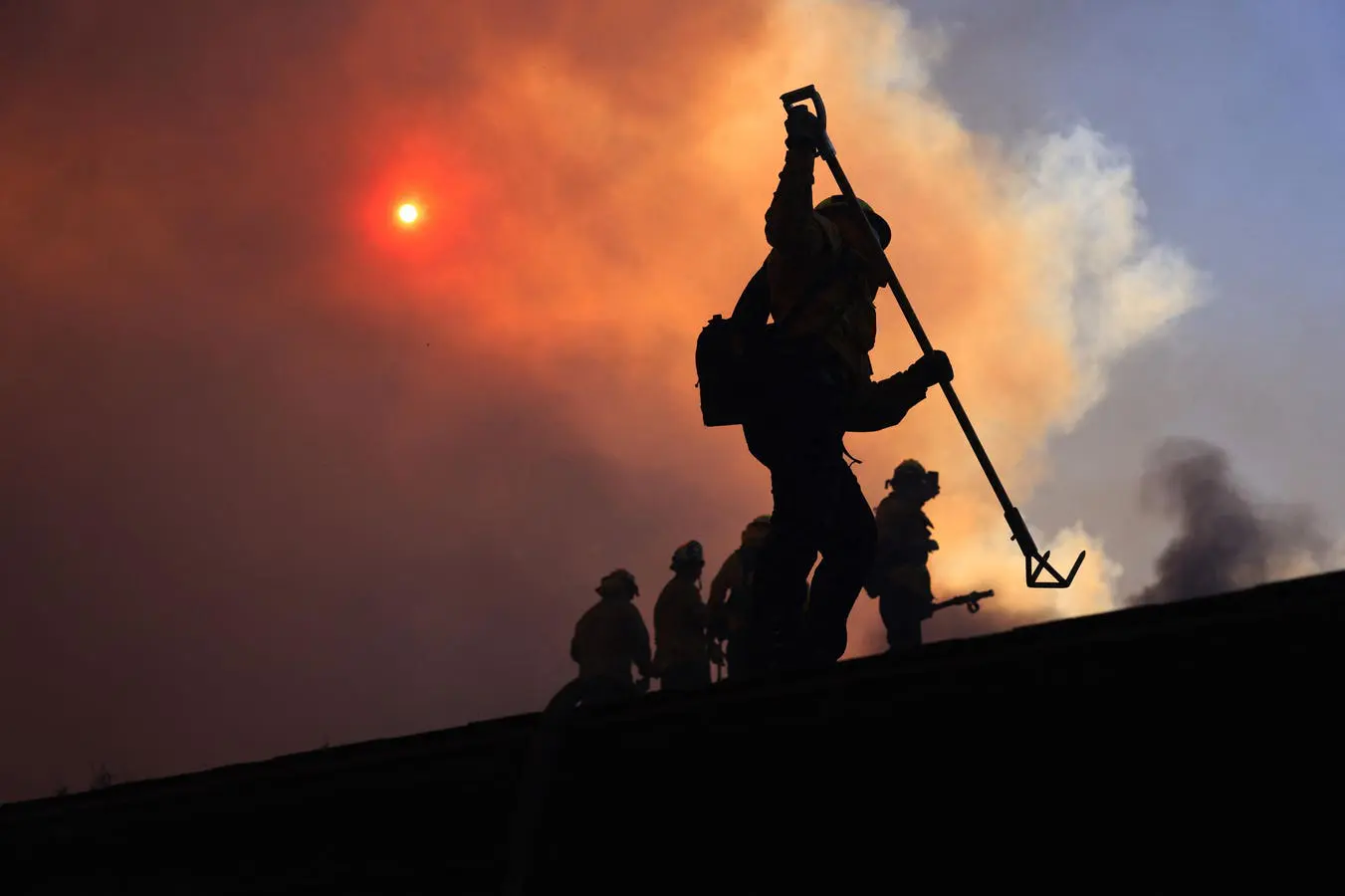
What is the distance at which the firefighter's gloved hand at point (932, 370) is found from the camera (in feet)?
20.0

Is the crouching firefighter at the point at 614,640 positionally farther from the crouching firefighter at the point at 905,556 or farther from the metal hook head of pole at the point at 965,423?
the metal hook head of pole at the point at 965,423

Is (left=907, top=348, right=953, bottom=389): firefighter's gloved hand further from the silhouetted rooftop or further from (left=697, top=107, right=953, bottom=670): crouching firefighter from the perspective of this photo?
the silhouetted rooftop

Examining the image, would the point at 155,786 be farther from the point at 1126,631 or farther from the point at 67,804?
the point at 1126,631

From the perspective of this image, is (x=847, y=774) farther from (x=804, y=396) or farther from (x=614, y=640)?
(x=614, y=640)

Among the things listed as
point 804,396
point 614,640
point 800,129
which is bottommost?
point 804,396

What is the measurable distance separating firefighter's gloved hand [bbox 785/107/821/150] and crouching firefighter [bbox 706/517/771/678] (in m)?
5.91

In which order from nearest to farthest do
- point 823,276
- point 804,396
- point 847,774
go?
point 847,774 → point 804,396 → point 823,276

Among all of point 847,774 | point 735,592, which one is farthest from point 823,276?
point 735,592

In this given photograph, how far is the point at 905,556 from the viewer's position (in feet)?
41.1

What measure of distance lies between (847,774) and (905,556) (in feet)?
31.1

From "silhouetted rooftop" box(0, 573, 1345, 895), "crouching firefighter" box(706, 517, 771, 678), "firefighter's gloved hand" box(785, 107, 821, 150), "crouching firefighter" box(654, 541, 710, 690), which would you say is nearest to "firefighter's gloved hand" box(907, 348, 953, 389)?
"firefighter's gloved hand" box(785, 107, 821, 150)

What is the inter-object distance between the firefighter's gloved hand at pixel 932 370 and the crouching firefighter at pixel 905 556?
640cm

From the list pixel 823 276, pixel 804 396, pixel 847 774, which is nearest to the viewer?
pixel 847 774

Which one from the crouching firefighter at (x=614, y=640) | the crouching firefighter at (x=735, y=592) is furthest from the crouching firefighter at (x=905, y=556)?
the crouching firefighter at (x=614, y=640)
